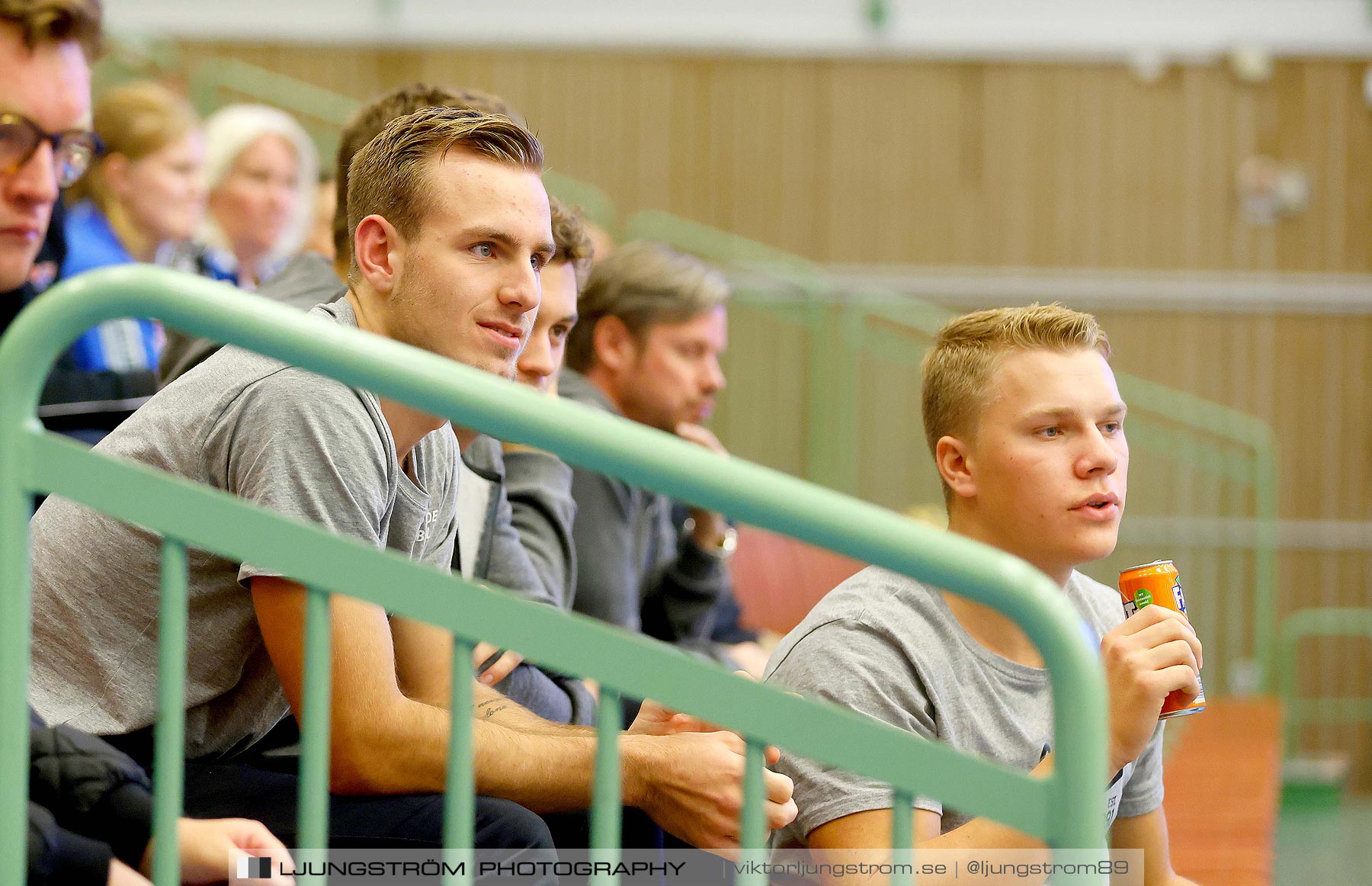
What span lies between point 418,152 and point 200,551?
0.51 meters

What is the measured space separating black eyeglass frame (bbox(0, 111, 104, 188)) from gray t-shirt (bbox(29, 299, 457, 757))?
75 centimetres

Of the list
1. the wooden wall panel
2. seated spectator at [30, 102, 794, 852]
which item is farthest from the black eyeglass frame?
the wooden wall panel

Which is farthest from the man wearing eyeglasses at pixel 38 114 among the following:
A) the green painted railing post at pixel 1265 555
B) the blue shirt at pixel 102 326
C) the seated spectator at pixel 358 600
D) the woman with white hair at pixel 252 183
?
the green painted railing post at pixel 1265 555

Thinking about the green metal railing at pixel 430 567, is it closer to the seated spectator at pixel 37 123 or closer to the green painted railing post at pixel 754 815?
the green painted railing post at pixel 754 815

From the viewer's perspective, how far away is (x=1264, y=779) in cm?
364

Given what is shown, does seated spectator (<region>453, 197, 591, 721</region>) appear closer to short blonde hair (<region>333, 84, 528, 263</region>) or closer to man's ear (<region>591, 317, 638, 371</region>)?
short blonde hair (<region>333, 84, 528, 263</region>)

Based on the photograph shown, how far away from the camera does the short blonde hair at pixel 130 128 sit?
131 inches

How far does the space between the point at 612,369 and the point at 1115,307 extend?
407cm

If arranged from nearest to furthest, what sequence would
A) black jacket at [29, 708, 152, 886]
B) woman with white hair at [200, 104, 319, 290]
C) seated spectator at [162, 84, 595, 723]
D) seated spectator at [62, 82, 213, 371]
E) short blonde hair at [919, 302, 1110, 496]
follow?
black jacket at [29, 708, 152, 886] < short blonde hair at [919, 302, 1110, 496] < seated spectator at [162, 84, 595, 723] < seated spectator at [62, 82, 213, 371] < woman with white hair at [200, 104, 319, 290]

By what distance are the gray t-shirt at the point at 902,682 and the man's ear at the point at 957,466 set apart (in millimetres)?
151

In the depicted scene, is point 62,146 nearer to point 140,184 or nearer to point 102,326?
point 102,326

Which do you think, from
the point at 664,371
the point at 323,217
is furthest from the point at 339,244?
the point at 323,217

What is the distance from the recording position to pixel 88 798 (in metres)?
1.24

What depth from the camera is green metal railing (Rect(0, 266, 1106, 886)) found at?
106 cm
